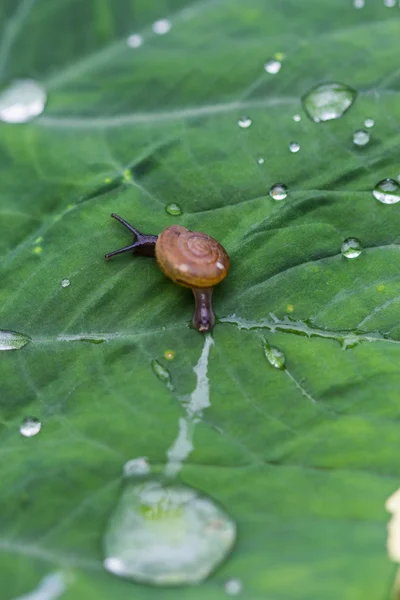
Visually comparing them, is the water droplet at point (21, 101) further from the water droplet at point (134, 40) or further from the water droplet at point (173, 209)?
the water droplet at point (173, 209)

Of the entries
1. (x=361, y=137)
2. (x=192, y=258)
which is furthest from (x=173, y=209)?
(x=361, y=137)

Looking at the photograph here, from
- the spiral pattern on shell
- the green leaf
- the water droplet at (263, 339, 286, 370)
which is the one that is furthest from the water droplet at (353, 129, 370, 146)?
the water droplet at (263, 339, 286, 370)

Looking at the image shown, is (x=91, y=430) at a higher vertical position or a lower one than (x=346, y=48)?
lower

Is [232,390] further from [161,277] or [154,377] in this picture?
[161,277]

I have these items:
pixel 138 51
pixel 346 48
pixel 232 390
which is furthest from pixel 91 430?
pixel 346 48

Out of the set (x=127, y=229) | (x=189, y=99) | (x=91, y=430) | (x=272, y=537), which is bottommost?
(x=272, y=537)

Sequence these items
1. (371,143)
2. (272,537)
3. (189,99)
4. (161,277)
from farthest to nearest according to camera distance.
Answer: (189,99) < (371,143) < (161,277) < (272,537)

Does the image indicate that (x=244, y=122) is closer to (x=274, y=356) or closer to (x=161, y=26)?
(x=161, y=26)
